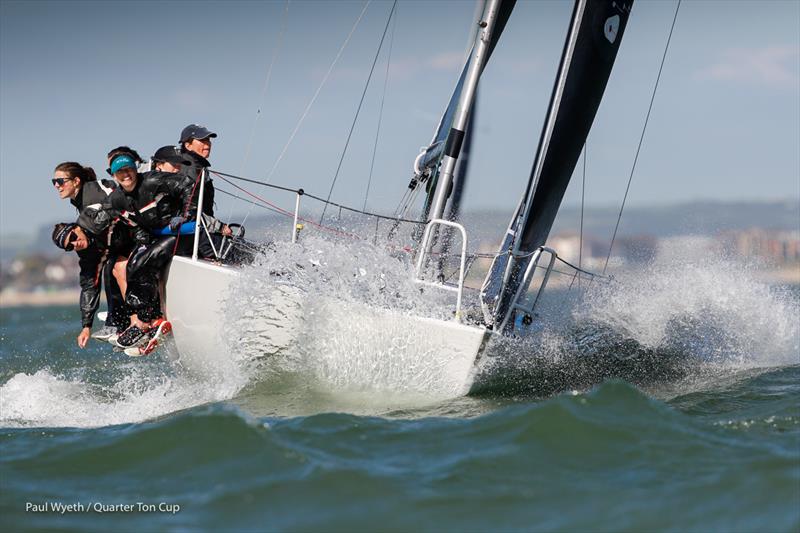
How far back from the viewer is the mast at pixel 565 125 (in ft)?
20.5

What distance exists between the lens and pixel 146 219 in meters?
6.23

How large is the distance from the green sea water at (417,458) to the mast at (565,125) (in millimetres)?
766

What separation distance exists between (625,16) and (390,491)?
4.36 meters

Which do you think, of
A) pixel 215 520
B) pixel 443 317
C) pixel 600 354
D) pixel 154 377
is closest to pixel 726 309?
pixel 600 354

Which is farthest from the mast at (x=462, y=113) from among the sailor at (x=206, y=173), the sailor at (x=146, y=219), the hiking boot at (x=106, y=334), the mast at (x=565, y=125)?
the hiking boot at (x=106, y=334)

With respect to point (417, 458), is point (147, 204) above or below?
above

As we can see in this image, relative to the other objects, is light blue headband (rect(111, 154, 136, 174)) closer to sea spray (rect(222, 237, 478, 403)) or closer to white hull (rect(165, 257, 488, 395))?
white hull (rect(165, 257, 488, 395))

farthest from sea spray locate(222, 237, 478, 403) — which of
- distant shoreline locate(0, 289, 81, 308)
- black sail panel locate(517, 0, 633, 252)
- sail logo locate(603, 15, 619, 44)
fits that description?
distant shoreline locate(0, 289, 81, 308)

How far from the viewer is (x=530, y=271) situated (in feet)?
19.5

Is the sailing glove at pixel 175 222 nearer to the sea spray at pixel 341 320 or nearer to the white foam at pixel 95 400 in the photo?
the sea spray at pixel 341 320

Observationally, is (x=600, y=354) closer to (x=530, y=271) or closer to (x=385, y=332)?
(x=530, y=271)

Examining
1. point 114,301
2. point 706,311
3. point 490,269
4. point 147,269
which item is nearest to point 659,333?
point 706,311

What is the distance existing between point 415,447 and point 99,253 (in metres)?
3.27

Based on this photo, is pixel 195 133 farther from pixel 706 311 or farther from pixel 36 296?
pixel 36 296
